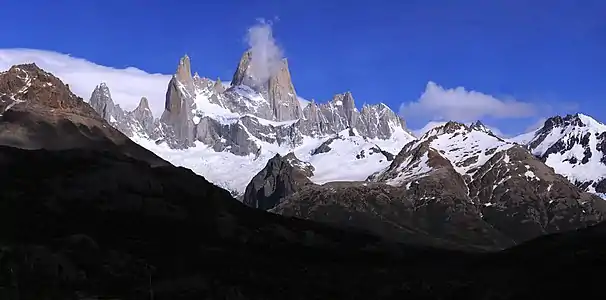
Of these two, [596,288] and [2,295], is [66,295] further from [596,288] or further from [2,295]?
[596,288]

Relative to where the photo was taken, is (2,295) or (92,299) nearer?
(2,295)

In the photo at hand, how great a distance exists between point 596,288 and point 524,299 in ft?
56.4

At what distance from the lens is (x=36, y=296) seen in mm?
190000

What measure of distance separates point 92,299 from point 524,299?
106232mm

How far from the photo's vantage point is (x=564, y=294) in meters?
192

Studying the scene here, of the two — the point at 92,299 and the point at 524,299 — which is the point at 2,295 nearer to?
the point at 92,299

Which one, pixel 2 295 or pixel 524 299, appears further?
pixel 524 299

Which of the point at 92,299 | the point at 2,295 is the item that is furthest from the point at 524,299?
the point at 2,295

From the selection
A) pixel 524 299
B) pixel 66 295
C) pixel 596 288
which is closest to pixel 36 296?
pixel 66 295

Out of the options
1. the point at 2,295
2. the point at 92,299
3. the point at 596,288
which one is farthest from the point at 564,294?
the point at 2,295

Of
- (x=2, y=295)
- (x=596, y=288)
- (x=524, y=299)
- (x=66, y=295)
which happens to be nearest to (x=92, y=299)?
(x=66, y=295)

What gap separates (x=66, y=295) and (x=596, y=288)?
128m

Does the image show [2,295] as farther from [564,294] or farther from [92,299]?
[564,294]

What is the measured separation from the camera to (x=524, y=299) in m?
197
